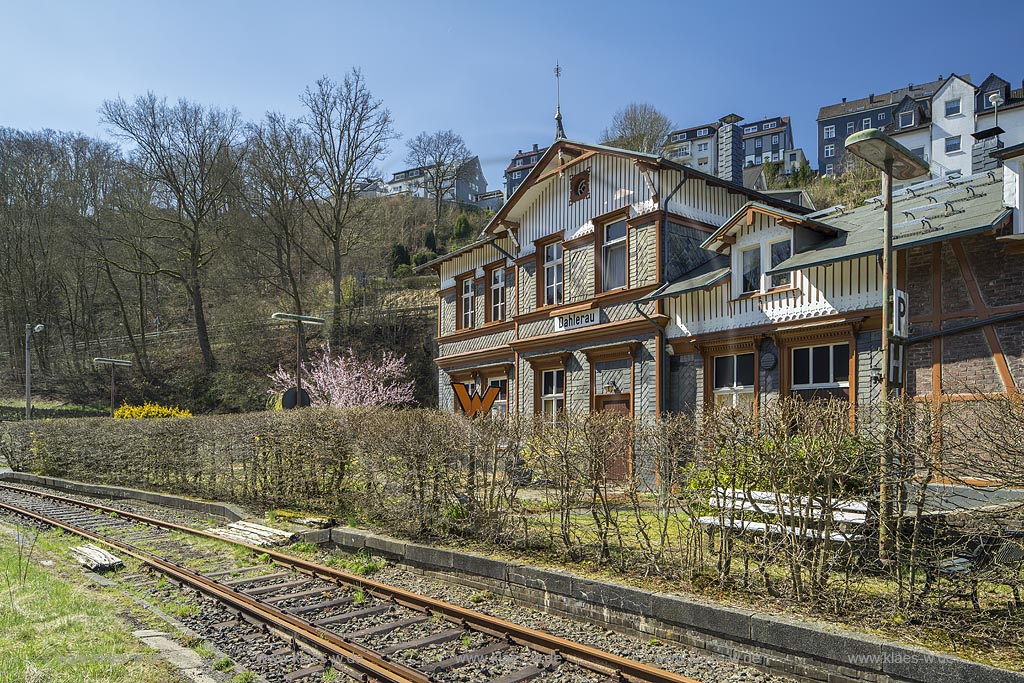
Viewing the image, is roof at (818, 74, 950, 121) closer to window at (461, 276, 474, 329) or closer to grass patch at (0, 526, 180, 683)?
window at (461, 276, 474, 329)

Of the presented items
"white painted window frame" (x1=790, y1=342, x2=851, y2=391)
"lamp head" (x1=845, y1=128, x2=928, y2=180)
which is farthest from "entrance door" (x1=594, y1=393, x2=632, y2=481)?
"white painted window frame" (x1=790, y1=342, x2=851, y2=391)

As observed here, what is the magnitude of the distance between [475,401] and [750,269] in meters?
7.88

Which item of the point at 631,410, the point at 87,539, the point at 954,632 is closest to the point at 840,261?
the point at 631,410

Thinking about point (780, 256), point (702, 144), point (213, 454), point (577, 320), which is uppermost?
point (702, 144)

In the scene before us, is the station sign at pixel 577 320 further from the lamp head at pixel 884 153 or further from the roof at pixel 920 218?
the lamp head at pixel 884 153

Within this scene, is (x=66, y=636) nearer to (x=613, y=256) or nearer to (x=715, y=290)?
(x=715, y=290)

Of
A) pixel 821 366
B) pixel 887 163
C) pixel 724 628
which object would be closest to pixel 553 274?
pixel 821 366

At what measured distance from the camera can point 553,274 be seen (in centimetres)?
2180

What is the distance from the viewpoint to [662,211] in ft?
59.0

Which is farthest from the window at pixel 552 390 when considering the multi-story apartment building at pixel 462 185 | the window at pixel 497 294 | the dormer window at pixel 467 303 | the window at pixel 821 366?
the multi-story apartment building at pixel 462 185

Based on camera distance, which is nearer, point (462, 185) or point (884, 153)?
point (884, 153)

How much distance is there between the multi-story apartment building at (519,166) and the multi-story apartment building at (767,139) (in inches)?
995

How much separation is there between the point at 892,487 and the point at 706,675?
7.86 ft

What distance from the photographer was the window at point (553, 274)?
2150 cm
